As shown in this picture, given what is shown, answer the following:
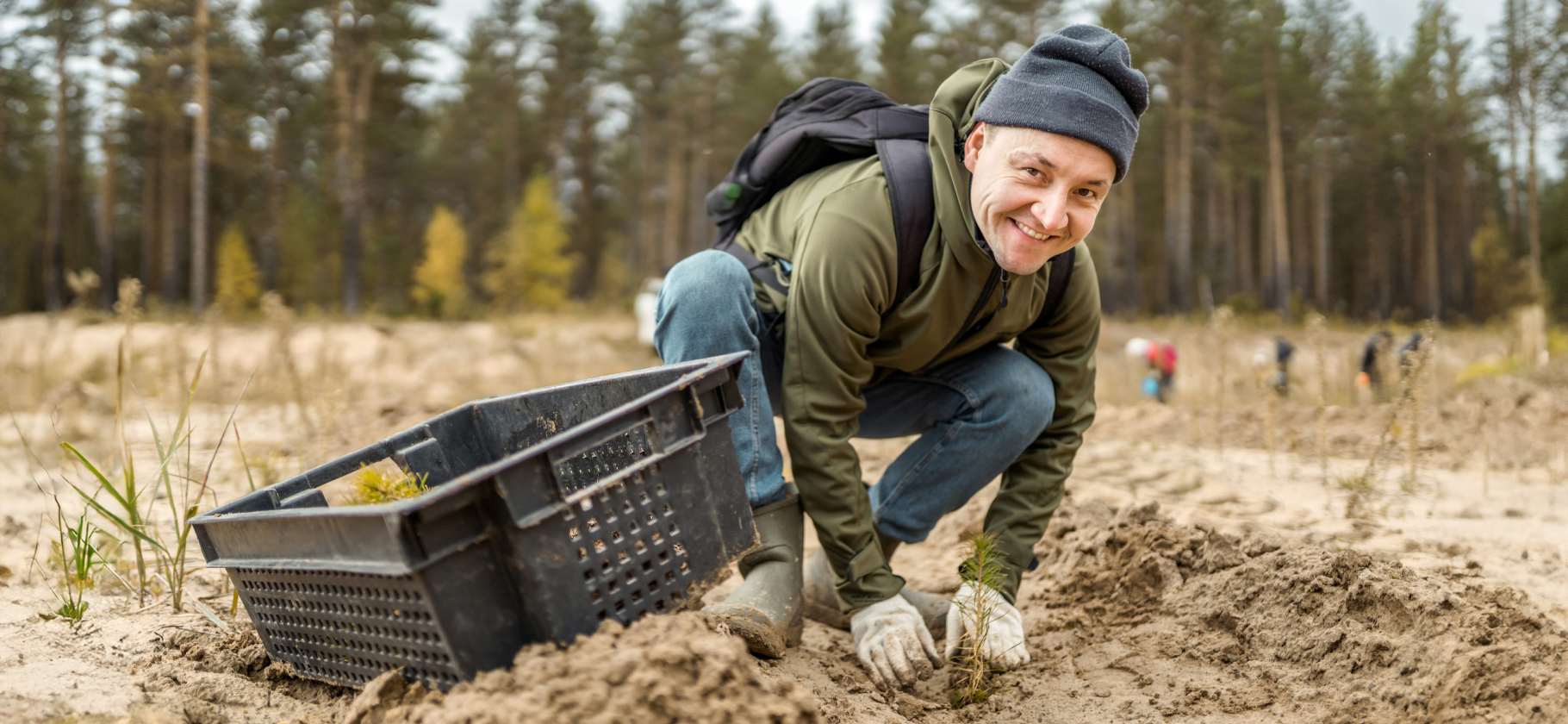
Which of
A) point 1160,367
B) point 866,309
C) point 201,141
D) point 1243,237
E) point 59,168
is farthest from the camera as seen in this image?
point 1243,237

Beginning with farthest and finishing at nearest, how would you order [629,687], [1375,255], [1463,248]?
1. [1375,255]
2. [1463,248]
3. [629,687]

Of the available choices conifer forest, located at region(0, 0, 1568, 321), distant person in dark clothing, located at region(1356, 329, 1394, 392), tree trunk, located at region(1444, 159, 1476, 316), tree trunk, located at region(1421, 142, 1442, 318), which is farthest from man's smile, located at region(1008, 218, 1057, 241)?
tree trunk, located at region(1444, 159, 1476, 316)

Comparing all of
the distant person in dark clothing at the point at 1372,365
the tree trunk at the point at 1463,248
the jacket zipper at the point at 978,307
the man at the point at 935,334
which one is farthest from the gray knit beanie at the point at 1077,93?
the tree trunk at the point at 1463,248

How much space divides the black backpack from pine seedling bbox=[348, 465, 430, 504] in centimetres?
103

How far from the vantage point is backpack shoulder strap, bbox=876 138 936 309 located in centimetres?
223

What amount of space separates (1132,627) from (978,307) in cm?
105

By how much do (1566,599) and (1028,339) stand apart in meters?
1.62

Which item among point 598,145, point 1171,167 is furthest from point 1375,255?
point 598,145

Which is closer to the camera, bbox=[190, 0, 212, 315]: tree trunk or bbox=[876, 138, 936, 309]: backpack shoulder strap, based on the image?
bbox=[876, 138, 936, 309]: backpack shoulder strap

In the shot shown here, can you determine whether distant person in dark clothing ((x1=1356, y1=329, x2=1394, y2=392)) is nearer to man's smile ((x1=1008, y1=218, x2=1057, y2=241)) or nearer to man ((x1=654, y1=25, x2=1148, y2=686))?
man ((x1=654, y1=25, x2=1148, y2=686))

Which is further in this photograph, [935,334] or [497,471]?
[935,334]

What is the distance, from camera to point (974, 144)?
221 centimetres

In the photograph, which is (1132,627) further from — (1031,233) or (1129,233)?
(1129,233)

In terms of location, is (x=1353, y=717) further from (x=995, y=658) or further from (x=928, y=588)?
(x=928, y=588)
